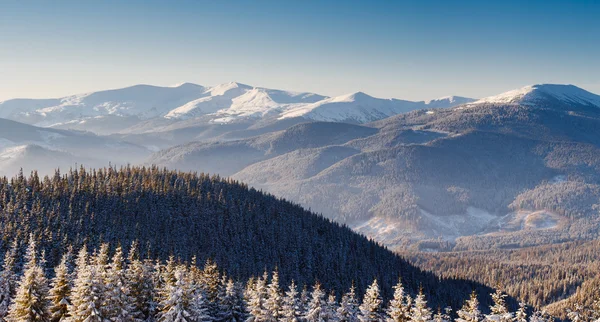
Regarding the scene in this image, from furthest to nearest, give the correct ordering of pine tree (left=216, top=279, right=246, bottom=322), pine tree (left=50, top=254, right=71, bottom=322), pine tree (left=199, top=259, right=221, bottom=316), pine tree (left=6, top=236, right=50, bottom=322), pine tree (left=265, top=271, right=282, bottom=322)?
pine tree (left=199, top=259, right=221, bottom=316)
pine tree (left=216, top=279, right=246, bottom=322)
pine tree (left=265, top=271, right=282, bottom=322)
pine tree (left=6, top=236, right=50, bottom=322)
pine tree (left=50, top=254, right=71, bottom=322)

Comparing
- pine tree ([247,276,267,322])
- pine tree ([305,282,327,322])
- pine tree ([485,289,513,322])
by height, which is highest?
pine tree ([485,289,513,322])

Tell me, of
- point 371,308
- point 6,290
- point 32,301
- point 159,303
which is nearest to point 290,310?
point 371,308

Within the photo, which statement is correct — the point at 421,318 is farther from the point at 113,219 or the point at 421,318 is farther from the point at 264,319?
the point at 113,219

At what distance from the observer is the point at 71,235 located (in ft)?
544

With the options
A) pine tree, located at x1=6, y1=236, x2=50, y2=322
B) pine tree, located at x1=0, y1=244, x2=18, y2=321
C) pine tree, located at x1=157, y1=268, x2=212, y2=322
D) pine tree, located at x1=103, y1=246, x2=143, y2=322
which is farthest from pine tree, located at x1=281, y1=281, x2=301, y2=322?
pine tree, located at x1=0, y1=244, x2=18, y2=321

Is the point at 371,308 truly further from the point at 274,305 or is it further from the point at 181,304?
the point at 181,304

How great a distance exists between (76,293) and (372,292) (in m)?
39.6

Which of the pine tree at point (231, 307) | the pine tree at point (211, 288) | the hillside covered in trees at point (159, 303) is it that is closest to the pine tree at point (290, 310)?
the hillside covered in trees at point (159, 303)

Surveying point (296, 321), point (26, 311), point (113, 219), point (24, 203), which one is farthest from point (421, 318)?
point (24, 203)

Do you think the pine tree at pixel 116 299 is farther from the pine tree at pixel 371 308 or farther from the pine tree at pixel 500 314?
the pine tree at pixel 500 314

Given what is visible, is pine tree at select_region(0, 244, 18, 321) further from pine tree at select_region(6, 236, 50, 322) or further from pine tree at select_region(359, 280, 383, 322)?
pine tree at select_region(359, 280, 383, 322)

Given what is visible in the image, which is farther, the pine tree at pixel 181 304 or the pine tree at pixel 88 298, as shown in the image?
the pine tree at pixel 181 304

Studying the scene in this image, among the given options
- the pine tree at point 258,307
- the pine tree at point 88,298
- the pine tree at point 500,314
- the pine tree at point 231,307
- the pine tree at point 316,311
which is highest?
the pine tree at point 500,314

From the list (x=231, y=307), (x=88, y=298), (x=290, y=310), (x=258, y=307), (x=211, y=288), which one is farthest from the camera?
(x=211, y=288)
